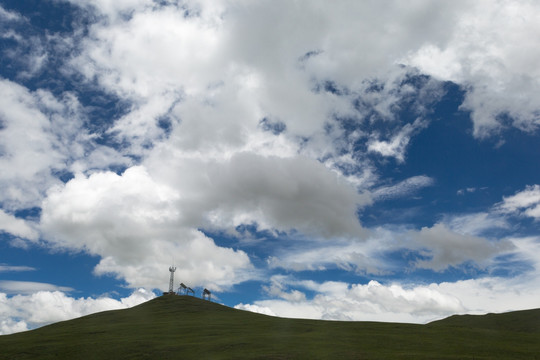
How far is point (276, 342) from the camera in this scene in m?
88.6

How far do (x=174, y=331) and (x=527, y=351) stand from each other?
277 ft

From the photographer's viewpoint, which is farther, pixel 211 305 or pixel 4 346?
pixel 211 305

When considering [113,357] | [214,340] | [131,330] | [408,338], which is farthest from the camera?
[131,330]

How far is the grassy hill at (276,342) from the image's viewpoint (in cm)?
7475

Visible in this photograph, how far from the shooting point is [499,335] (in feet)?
305

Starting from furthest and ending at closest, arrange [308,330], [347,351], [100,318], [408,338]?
[100,318]
[308,330]
[408,338]
[347,351]

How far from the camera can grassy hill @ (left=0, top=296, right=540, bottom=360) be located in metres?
74.8

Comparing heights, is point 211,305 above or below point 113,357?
above

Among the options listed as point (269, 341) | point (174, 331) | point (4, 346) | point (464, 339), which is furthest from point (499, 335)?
point (4, 346)

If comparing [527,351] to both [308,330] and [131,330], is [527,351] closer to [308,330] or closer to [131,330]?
[308,330]

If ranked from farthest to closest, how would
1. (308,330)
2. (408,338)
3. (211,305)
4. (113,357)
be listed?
1. (211,305)
2. (308,330)
3. (408,338)
4. (113,357)

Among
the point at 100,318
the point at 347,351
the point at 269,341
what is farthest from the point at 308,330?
the point at 100,318

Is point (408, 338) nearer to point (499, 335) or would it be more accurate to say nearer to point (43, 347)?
point (499, 335)

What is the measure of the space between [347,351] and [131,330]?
7085 cm
